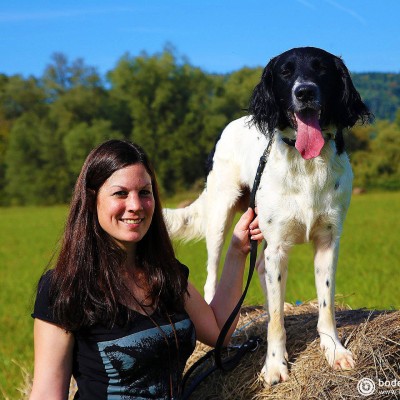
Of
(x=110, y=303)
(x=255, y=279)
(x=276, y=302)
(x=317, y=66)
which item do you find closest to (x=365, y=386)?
(x=276, y=302)

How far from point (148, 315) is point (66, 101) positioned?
46727 millimetres

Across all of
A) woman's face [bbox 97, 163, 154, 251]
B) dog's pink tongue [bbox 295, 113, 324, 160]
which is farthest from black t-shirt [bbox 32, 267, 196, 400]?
dog's pink tongue [bbox 295, 113, 324, 160]

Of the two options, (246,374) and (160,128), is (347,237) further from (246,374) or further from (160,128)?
(160,128)

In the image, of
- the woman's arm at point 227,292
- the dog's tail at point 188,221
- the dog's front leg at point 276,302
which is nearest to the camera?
the woman's arm at point 227,292

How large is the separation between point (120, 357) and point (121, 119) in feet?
150

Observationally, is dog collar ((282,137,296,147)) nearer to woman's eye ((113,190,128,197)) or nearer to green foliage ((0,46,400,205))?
woman's eye ((113,190,128,197))

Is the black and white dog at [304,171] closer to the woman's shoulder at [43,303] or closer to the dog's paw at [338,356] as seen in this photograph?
the dog's paw at [338,356]

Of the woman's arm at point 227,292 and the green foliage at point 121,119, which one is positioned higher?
the green foliage at point 121,119

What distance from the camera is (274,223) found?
362cm

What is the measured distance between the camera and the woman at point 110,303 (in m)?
2.98

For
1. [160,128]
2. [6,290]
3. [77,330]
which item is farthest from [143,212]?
[160,128]

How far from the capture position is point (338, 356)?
11.6 ft

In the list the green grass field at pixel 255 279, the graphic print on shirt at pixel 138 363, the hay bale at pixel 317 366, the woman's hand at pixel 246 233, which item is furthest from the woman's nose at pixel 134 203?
the hay bale at pixel 317 366

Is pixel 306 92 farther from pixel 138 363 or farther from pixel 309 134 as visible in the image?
pixel 138 363
